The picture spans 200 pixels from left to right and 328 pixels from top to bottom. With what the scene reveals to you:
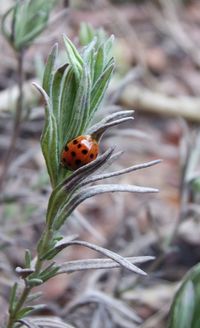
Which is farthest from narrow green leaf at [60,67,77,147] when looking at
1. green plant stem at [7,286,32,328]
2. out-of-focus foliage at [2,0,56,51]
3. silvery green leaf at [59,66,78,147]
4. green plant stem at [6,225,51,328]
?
out-of-focus foliage at [2,0,56,51]

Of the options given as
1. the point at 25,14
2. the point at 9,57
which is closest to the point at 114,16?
the point at 9,57

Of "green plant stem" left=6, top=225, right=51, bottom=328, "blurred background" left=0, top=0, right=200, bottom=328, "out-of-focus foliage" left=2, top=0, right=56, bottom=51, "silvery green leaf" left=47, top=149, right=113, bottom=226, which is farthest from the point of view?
"blurred background" left=0, top=0, right=200, bottom=328

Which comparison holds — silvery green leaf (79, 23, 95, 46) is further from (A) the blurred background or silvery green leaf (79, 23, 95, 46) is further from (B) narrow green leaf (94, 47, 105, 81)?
(B) narrow green leaf (94, 47, 105, 81)

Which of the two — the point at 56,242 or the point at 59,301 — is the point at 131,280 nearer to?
the point at 59,301

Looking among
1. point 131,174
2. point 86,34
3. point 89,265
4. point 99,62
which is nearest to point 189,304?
point 89,265

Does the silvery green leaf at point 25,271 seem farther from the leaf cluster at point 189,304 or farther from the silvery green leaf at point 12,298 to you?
the leaf cluster at point 189,304

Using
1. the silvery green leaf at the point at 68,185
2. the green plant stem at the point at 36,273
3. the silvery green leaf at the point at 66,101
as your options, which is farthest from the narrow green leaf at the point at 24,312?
the silvery green leaf at the point at 66,101
